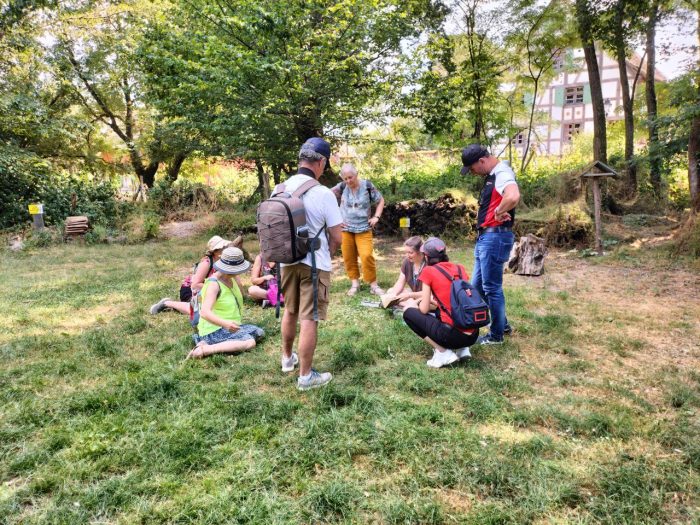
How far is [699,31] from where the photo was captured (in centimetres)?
973

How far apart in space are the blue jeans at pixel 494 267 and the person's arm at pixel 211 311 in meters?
2.26

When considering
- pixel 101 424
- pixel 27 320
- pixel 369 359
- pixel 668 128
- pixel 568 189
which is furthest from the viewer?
pixel 568 189

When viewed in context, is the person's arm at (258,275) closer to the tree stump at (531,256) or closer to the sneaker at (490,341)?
the sneaker at (490,341)

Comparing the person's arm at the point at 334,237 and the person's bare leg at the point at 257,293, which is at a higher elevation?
the person's arm at the point at 334,237

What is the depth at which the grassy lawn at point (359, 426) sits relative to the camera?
2.04 meters

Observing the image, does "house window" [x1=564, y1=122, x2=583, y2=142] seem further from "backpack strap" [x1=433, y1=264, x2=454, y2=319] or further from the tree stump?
"backpack strap" [x1=433, y1=264, x2=454, y2=319]

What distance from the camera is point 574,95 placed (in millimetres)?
27703

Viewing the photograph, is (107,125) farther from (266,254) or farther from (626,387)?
(626,387)

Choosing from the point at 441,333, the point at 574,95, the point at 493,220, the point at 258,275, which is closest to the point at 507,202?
the point at 493,220

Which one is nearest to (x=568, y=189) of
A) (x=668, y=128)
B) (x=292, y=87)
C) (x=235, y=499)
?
(x=668, y=128)

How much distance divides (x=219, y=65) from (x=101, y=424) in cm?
658

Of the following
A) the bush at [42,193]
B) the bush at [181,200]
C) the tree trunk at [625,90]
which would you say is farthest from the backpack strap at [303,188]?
the bush at [42,193]

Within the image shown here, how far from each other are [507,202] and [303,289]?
1787 mm

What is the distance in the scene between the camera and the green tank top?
396cm
